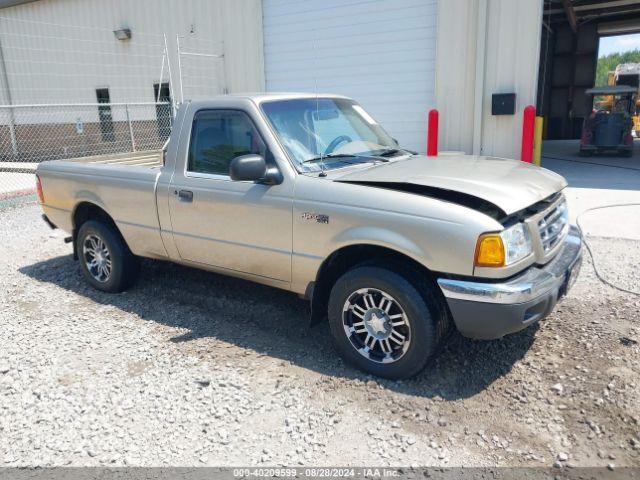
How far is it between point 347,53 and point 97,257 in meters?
8.63

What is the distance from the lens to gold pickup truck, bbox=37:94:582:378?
127 inches

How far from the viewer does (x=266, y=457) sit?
2951mm

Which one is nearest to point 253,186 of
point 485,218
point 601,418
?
point 485,218

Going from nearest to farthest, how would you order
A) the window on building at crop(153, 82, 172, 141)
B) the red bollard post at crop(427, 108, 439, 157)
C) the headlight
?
the headlight → the red bollard post at crop(427, 108, 439, 157) → the window on building at crop(153, 82, 172, 141)

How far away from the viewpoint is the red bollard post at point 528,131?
1023 centimetres

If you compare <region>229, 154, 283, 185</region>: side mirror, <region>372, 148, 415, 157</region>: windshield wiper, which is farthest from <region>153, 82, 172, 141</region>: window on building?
<region>229, 154, 283, 185</region>: side mirror

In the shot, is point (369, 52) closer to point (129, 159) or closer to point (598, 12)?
point (129, 159)

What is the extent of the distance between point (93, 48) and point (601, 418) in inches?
732

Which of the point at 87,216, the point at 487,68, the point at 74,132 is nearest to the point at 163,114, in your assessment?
the point at 74,132

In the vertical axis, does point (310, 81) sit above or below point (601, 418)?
above

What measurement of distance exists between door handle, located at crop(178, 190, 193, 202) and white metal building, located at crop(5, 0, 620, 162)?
3612 millimetres

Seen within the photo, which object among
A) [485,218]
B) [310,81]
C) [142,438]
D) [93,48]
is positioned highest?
[93,48]

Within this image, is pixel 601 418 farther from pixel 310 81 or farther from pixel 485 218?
pixel 310 81

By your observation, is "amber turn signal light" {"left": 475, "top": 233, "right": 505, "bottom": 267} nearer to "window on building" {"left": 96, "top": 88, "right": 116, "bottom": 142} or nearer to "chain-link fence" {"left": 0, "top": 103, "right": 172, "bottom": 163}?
"chain-link fence" {"left": 0, "top": 103, "right": 172, "bottom": 163}
